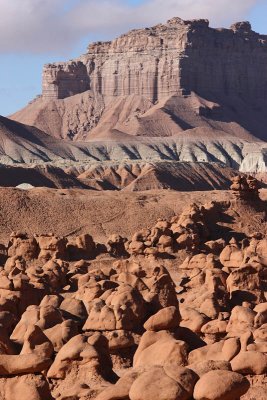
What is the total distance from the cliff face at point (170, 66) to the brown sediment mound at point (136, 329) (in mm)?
143674

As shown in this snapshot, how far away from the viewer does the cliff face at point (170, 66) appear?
183000mm

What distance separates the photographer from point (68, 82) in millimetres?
194125

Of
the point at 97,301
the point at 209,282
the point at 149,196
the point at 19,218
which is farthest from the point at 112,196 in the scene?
the point at 97,301

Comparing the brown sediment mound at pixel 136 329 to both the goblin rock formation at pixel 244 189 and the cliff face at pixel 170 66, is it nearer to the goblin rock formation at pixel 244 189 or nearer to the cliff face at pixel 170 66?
the goblin rock formation at pixel 244 189

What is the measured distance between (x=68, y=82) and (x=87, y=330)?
17306cm

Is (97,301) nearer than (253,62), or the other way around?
(97,301)

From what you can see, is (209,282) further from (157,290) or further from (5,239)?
(5,239)

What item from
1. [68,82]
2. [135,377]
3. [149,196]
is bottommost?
[68,82]

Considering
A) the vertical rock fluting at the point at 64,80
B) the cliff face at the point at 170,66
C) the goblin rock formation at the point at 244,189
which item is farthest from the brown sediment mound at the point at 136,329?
the vertical rock fluting at the point at 64,80

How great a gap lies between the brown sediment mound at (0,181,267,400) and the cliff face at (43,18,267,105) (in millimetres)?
143674

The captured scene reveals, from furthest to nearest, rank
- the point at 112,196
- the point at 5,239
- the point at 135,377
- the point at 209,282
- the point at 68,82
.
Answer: the point at 68,82, the point at 112,196, the point at 5,239, the point at 209,282, the point at 135,377

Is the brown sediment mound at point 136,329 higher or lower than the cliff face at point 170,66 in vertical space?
higher

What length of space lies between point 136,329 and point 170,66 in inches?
6347

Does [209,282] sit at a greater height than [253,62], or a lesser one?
greater
